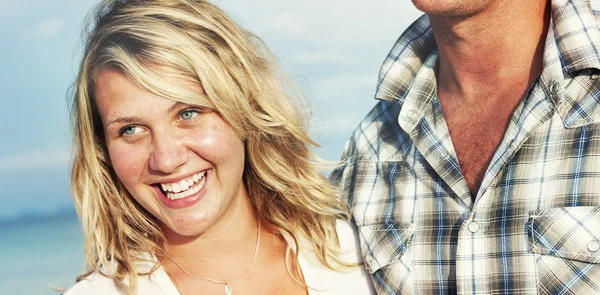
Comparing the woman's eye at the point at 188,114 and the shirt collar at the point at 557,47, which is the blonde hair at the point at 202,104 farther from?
the shirt collar at the point at 557,47

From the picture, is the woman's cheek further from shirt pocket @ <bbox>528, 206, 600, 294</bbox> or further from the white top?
shirt pocket @ <bbox>528, 206, 600, 294</bbox>

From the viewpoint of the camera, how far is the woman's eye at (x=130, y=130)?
248 centimetres

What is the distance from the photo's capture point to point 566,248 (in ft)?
7.47

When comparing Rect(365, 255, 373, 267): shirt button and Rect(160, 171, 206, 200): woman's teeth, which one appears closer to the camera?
Rect(160, 171, 206, 200): woman's teeth

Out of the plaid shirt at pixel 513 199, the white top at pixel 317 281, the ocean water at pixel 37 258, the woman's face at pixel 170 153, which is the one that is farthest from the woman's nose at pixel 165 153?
the ocean water at pixel 37 258

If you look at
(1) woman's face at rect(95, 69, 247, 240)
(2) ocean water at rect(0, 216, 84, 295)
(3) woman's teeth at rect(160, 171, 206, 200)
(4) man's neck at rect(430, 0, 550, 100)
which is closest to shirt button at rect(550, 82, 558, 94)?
(4) man's neck at rect(430, 0, 550, 100)

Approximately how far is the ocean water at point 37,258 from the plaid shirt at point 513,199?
4.27 meters

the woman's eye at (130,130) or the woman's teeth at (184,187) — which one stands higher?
the woman's eye at (130,130)

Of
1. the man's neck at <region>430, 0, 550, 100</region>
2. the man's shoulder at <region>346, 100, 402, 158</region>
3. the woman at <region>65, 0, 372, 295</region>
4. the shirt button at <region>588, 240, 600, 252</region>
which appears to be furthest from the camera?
the man's shoulder at <region>346, 100, 402, 158</region>

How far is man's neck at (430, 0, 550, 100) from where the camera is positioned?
2.58 m

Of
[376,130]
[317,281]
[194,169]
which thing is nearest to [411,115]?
[376,130]

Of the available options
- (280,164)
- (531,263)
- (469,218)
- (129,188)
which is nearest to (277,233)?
(280,164)

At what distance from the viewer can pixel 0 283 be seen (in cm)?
693

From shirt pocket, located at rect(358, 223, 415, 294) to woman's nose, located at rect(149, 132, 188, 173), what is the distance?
70cm
